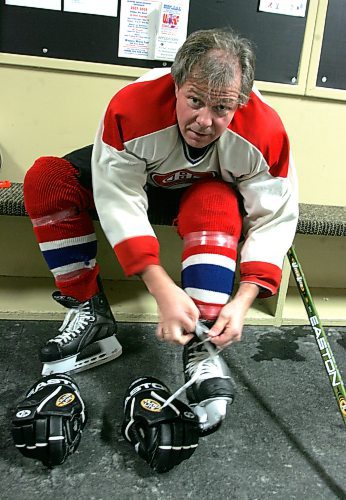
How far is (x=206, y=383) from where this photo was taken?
848mm

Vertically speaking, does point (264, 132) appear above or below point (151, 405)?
above

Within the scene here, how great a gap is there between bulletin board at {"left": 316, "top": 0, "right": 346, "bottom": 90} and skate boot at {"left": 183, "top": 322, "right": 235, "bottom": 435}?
3.00 ft

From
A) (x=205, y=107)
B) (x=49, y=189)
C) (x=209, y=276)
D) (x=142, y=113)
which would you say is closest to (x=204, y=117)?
(x=205, y=107)

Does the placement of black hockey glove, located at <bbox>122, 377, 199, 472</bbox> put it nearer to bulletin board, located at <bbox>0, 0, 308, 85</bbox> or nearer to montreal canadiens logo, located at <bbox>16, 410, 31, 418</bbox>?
montreal canadiens logo, located at <bbox>16, 410, 31, 418</bbox>

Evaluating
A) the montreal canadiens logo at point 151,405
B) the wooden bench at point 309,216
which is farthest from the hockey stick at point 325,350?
the montreal canadiens logo at point 151,405

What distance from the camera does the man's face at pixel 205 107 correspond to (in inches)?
30.3

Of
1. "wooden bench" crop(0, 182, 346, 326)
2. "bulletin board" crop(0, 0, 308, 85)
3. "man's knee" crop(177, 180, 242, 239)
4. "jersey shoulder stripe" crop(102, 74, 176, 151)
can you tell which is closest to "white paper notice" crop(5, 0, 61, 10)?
"bulletin board" crop(0, 0, 308, 85)

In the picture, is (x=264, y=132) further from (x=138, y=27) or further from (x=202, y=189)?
(x=138, y=27)

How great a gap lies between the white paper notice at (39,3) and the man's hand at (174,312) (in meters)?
0.87

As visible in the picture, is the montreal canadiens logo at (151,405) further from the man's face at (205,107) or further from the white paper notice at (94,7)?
the white paper notice at (94,7)

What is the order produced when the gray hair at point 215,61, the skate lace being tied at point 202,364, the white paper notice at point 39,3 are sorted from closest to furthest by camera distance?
the gray hair at point 215,61 < the skate lace being tied at point 202,364 < the white paper notice at point 39,3

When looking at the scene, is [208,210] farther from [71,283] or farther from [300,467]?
[300,467]

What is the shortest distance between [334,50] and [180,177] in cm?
74

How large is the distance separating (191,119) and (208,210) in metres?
0.18
